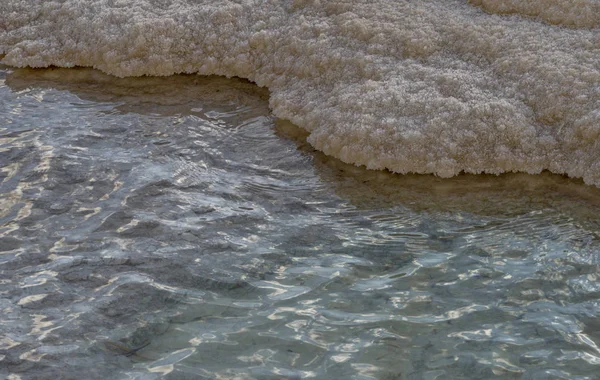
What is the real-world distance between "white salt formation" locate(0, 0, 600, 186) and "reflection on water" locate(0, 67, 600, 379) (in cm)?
28

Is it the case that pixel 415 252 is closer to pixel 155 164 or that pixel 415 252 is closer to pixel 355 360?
pixel 355 360

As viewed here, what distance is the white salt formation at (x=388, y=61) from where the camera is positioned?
5.55m

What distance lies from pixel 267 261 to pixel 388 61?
254 cm

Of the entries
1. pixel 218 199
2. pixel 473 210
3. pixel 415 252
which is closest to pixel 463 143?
pixel 473 210

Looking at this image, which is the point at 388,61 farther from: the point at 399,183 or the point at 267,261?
the point at 267,261

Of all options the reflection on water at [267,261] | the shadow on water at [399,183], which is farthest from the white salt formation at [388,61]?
the reflection on water at [267,261]

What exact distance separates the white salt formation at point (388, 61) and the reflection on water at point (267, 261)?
0.90ft

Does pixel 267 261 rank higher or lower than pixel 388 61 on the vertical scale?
lower

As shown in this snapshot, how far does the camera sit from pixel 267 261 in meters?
4.47

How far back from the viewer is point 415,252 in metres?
4.56

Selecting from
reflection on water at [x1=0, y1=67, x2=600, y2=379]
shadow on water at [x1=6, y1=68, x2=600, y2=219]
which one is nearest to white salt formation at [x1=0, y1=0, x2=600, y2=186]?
shadow on water at [x1=6, y1=68, x2=600, y2=219]

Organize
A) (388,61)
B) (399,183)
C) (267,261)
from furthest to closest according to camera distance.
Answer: (388,61)
(399,183)
(267,261)

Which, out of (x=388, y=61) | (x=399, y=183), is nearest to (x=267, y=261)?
(x=399, y=183)

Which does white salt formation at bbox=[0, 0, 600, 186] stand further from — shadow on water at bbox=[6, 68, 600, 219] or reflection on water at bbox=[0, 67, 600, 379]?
reflection on water at bbox=[0, 67, 600, 379]
